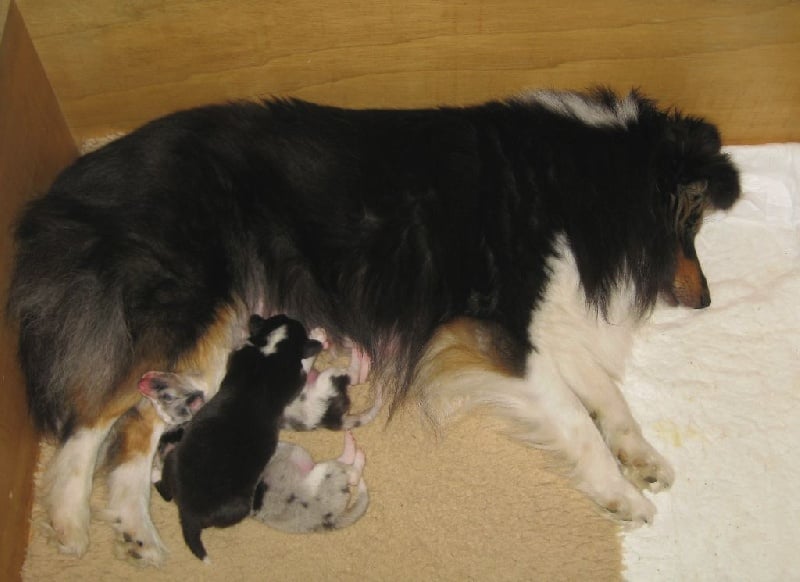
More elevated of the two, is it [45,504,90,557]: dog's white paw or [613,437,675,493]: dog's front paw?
[45,504,90,557]: dog's white paw

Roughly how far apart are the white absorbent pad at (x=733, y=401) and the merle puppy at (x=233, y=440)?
117 centimetres

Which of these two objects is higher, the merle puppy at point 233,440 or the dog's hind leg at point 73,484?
the merle puppy at point 233,440

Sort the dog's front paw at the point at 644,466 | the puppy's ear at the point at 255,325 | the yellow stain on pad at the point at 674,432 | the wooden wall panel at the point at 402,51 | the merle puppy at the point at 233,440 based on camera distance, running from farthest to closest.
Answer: the wooden wall panel at the point at 402,51, the yellow stain on pad at the point at 674,432, the dog's front paw at the point at 644,466, the puppy's ear at the point at 255,325, the merle puppy at the point at 233,440

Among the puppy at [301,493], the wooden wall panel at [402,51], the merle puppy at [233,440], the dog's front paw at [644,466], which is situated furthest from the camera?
the wooden wall panel at [402,51]

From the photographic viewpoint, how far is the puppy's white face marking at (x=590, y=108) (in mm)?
2693

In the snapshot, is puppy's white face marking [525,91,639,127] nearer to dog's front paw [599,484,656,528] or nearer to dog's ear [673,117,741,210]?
dog's ear [673,117,741,210]

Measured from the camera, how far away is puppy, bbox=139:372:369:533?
7.47ft

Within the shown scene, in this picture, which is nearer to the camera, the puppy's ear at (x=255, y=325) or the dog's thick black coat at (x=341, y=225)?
the dog's thick black coat at (x=341, y=225)

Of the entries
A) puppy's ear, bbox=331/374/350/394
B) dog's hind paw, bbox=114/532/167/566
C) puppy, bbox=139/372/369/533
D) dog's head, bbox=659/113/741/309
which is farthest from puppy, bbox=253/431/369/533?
dog's head, bbox=659/113/741/309

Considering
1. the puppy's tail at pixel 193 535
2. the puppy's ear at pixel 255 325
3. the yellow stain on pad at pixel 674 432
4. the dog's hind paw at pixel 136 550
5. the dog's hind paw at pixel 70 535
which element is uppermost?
the puppy's ear at pixel 255 325

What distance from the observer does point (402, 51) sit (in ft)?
9.47

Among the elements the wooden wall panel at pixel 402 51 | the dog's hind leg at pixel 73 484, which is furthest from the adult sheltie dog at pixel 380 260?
the wooden wall panel at pixel 402 51

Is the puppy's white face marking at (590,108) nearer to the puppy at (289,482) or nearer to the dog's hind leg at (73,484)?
the puppy at (289,482)

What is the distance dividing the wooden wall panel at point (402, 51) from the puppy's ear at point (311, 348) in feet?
3.59
